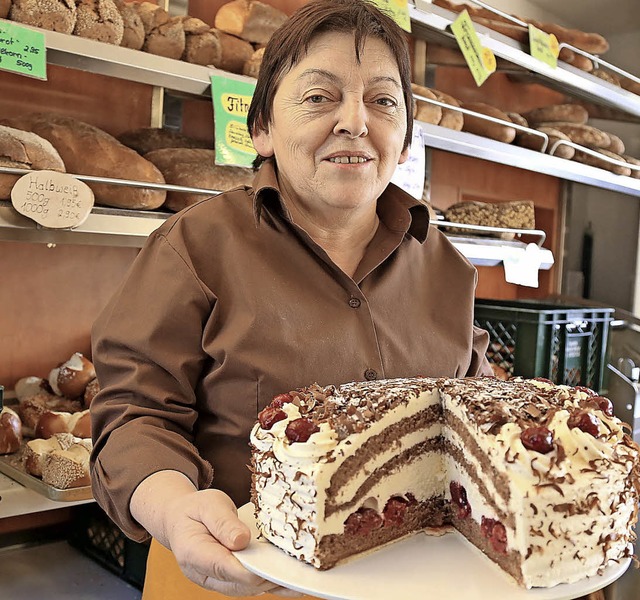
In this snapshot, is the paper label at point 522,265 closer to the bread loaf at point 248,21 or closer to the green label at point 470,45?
the green label at point 470,45

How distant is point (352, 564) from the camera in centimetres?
110

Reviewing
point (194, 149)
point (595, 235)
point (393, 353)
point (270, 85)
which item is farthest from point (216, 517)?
point (595, 235)

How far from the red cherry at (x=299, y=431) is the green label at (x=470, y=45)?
6.61ft

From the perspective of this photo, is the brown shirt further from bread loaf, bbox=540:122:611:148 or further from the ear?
bread loaf, bbox=540:122:611:148

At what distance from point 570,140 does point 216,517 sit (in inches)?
117

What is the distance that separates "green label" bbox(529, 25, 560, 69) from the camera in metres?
3.14

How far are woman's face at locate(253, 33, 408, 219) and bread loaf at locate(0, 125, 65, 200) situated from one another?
65 cm

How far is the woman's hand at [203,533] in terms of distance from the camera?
98cm

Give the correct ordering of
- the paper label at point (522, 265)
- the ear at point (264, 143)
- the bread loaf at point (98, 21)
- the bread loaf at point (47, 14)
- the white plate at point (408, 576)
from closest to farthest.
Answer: the white plate at point (408, 576) < the ear at point (264, 143) < the bread loaf at point (47, 14) < the bread loaf at point (98, 21) < the paper label at point (522, 265)

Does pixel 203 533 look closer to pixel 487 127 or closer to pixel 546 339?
pixel 546 339

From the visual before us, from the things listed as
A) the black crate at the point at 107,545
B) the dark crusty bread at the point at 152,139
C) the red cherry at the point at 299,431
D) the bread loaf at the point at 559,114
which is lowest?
the black crate at the point at 107,545

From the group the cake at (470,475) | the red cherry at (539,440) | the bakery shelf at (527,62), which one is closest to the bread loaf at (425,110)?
the bakery shelf at (527,62)

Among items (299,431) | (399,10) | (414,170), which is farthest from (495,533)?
(399,10)

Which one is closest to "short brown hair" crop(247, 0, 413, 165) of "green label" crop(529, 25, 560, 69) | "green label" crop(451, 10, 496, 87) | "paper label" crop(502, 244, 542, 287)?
"green label" crop(451, 10, 496, 87)
